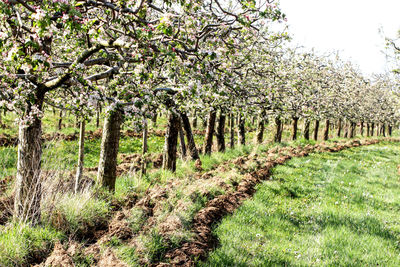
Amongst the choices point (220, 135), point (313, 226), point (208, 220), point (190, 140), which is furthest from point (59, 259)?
point (220, 135)

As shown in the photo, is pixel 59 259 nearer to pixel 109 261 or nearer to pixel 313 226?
pixel 109 261

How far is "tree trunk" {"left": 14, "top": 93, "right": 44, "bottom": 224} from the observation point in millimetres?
5367

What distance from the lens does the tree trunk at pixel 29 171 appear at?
537 cm

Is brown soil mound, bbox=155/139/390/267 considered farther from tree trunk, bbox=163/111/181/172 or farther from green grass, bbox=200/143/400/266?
tree trunk, bbox=163/111/181/172

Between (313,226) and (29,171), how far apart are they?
632 cm

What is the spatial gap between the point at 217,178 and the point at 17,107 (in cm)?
673

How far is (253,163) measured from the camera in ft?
42.9

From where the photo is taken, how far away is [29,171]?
216 inches

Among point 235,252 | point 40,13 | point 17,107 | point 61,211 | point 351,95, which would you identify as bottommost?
point 235,252

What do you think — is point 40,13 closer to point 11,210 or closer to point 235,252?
point 11,210

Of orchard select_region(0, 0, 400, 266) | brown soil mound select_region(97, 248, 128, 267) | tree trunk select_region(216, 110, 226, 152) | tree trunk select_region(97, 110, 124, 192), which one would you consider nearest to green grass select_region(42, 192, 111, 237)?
orchard select_region(0, 0, 400, 266)

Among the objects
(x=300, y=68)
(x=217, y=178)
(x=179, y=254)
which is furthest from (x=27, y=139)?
(x=300, y=68)

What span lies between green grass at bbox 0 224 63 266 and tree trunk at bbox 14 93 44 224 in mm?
256

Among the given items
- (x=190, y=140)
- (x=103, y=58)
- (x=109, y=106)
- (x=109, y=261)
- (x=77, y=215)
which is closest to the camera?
(x=109, y=261)
